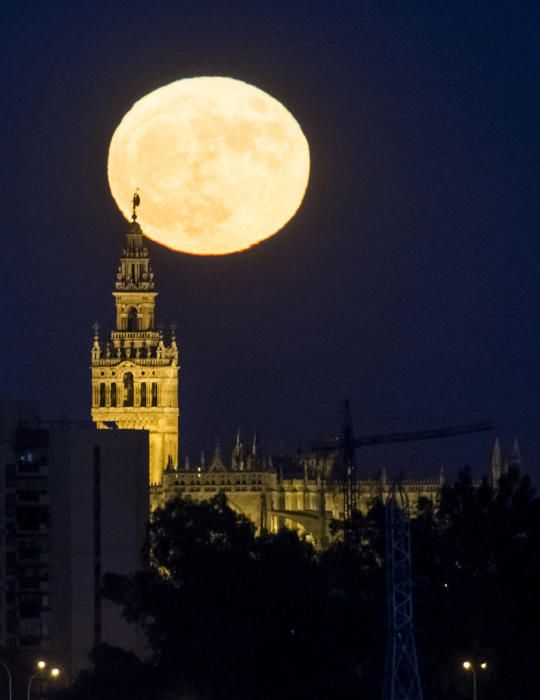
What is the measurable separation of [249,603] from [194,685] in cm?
674

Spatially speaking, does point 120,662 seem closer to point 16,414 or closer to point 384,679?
point 384,679

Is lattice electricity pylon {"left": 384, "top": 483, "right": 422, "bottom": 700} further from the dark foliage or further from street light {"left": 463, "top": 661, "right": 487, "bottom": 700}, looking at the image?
street light {"left": 463, "top": 661, "right": 487, "bottom": 700}

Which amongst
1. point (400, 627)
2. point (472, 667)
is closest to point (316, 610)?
point (472, 667)

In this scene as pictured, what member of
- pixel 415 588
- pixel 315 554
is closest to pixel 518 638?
pixel 415 588

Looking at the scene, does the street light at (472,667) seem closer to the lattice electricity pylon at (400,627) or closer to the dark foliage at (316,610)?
the dark foliage at (316,610)

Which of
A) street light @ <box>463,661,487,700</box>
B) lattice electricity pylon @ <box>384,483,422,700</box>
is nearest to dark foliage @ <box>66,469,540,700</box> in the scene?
street light @ <box>463,661,487,700</box>

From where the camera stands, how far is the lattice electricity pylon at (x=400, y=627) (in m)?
123

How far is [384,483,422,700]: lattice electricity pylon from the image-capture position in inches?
4838

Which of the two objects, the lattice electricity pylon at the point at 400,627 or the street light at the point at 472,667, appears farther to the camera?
the street light at the point at 472,667

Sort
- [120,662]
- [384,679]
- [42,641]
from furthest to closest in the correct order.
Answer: [42,641] → [120,662] → [384,679]

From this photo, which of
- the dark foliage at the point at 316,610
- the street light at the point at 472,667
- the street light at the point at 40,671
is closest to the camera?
the dark foliage at the point at 316,610

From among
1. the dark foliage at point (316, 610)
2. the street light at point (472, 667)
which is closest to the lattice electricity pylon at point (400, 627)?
the dark foliage at point (316, 610)

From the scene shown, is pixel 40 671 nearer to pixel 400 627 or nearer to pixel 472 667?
pixel 472 667

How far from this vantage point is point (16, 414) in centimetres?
16412
